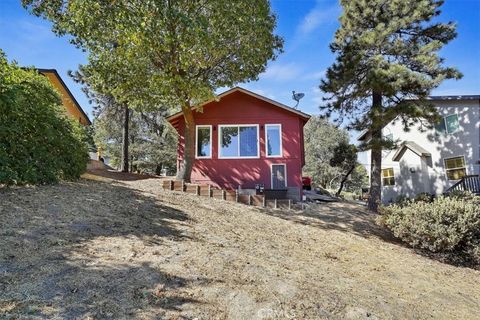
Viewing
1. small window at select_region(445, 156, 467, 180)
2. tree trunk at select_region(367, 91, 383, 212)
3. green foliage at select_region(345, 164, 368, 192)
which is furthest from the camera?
green foliage at select_region(345, 164, 368, 192)

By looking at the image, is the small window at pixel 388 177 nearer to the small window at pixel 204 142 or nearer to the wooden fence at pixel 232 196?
the wooden fence at pixel 232 196

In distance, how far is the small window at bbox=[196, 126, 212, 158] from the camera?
49.7 feet

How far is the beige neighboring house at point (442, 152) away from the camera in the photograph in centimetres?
1630

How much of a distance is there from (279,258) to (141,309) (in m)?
3.34

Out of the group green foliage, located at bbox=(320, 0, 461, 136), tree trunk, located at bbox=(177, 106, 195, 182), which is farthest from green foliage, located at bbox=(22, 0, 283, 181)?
green foliage, located at bbox=(320, 0, 461, 136)

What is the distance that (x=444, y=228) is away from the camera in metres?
9.45

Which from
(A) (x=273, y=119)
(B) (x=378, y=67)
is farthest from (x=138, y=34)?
(B) (x=378, y=67)

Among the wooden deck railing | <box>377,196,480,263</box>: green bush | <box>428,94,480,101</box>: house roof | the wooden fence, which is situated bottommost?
<box>377,196,480,263</box>: green bush

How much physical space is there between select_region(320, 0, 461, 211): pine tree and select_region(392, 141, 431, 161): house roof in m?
4.56

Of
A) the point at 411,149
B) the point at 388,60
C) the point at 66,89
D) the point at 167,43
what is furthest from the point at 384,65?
the point at 66,89

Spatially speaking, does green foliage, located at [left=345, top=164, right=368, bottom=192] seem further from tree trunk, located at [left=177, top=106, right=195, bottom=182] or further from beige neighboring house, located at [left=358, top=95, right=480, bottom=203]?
tree trunk, located at [left=177, top=106, right=195, bottom=182]

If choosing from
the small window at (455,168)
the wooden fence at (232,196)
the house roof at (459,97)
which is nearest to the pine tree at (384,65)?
the house roof at (459,97)

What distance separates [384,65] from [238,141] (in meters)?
7.09

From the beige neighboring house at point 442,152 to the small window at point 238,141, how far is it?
23.0 feet
